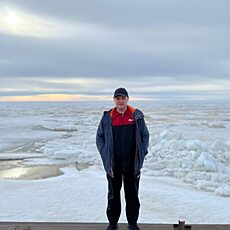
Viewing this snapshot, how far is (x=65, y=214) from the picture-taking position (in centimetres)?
471

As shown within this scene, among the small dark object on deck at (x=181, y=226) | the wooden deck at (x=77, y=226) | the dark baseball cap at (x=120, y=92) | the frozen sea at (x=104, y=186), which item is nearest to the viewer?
the dark baseball cap at (x=120, y=92)

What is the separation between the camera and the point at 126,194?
137 inches

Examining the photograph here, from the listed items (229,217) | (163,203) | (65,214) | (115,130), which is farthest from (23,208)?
(229,217)

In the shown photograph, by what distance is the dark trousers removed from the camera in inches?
133

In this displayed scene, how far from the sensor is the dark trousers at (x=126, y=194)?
339 cm

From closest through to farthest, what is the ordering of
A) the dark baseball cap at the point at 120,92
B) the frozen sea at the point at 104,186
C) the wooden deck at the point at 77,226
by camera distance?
the dark baseball cap at the point at 120,92 < the wooden deck at the point at 77,226 < the frozen sea at the point at 104,186

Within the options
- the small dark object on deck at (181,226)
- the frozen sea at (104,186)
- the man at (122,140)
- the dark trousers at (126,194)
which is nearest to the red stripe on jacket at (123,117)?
the man at (122,140)

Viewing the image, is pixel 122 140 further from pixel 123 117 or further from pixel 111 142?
pixel 123 117

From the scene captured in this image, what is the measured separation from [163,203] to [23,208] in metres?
2.20

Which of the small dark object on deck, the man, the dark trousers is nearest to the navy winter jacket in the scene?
the man

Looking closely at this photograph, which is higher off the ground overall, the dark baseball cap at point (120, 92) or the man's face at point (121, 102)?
the dark baseball cap at point (120, 92)

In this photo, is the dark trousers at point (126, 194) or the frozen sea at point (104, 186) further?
the frozen sea at point (104, 186)

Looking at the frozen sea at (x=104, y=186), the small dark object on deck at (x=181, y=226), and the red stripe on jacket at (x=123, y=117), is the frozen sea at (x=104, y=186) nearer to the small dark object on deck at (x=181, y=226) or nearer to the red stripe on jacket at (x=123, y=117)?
the small dark object on deck at (x=181, y=226)

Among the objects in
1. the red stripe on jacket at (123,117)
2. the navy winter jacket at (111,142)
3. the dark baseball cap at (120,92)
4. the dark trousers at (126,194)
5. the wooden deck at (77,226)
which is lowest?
the wooden deck at (77,226)
